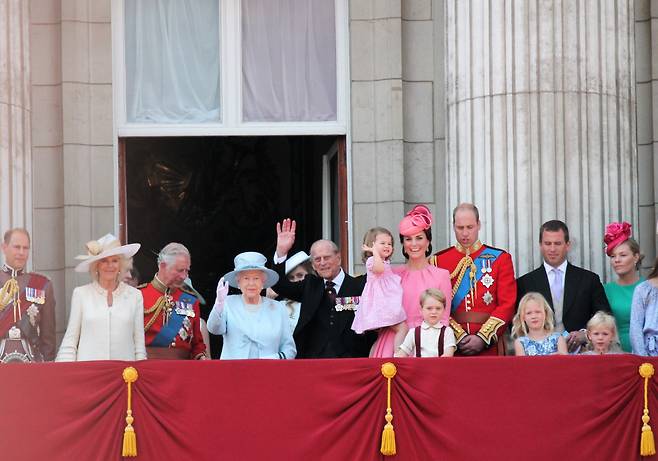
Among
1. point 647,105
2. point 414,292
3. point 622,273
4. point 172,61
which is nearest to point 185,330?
point 414,292

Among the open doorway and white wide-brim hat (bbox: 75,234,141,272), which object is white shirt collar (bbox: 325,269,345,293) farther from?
the open doorway

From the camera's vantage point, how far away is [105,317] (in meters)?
10.2

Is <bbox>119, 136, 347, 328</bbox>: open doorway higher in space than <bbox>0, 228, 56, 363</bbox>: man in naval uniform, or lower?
higher

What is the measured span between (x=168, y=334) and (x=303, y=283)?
43.7 inches

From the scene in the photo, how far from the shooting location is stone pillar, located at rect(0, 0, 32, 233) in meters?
12.3

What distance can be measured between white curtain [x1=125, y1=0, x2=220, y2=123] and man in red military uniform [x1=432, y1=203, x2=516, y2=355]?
3.68m

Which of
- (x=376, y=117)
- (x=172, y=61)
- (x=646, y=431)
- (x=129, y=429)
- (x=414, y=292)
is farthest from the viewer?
(x=172, y=61)

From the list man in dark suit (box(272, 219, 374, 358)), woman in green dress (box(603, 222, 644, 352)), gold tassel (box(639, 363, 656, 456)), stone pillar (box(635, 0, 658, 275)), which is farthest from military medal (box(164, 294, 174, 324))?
stone pillar (box(635, 0, 658, 275))

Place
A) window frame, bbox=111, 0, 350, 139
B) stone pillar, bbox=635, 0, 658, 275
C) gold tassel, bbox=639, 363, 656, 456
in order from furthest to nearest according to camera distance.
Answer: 1. window frame, bbox=111, 0, 350, 139
2. stone pillar, bbox=635, 0, 658, 275
3. gold tassel, bbox=639, 363, 656, 456

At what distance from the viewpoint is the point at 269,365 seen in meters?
9.79

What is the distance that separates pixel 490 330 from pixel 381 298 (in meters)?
0.87

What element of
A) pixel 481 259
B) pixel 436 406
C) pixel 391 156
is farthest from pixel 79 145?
pixel 436 406

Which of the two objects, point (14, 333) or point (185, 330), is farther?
point (185, 330)

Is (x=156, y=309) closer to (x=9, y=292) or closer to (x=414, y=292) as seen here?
(x=9, y=292)
